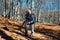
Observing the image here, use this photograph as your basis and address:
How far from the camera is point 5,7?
3134cm

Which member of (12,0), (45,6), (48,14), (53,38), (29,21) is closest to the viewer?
(29,21)

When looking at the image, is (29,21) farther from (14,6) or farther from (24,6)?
(24,6)

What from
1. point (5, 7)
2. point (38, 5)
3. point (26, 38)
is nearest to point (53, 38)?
point (26, 38)

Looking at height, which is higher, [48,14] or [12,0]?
[12,0]

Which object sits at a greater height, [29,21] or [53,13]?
[29,21]

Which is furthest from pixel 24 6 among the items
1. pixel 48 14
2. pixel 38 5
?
pixel 48 14

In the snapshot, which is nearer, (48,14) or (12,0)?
(12,0)

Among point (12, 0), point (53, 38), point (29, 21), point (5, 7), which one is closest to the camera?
point (29, 21)

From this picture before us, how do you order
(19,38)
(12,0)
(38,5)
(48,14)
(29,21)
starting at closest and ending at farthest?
1. (29,21)
2. (19,38)
3. (12,0)
4. (38,5)
5. (48,14)

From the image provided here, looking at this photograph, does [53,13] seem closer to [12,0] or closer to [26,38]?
[12,0]

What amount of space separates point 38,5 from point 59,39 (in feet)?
83.7

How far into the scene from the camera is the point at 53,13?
165ft

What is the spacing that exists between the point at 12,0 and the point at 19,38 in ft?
75.2

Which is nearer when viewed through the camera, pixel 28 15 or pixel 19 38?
pixel 28 15
